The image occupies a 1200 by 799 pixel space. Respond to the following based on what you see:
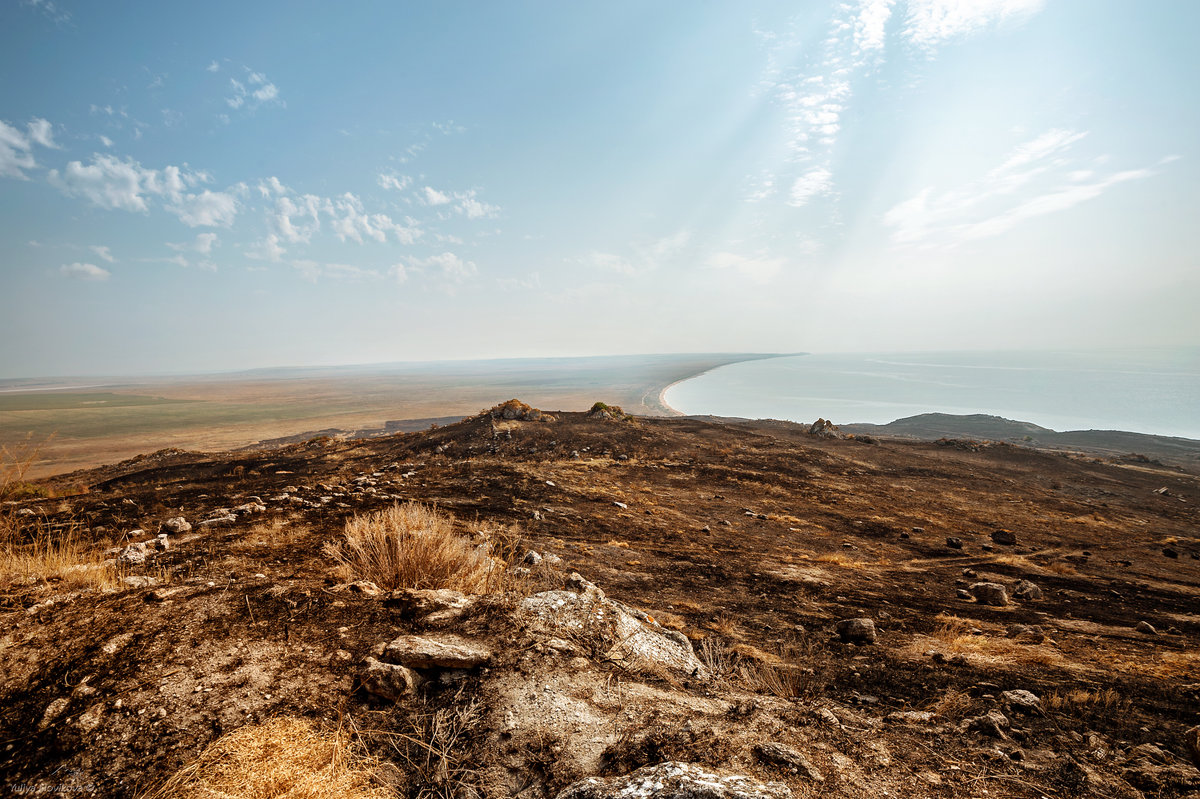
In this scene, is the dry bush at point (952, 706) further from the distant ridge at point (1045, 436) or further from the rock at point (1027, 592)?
the distant ridge at point (1045, 436)

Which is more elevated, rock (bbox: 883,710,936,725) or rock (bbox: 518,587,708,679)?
rock (bbox: 518,587,708,679)

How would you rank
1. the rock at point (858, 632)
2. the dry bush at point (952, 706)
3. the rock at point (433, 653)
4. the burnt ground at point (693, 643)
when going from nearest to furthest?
the burnt ground at point (693, 643) < the rock at point (433, 653) < the dry bush at point (952, 706) < the rock at point (858, 632)

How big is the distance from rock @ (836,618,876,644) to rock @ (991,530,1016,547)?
8.78 m

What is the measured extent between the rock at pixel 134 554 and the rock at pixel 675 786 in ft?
17.4

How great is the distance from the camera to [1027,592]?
22.9ft

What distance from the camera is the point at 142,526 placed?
6.43 m

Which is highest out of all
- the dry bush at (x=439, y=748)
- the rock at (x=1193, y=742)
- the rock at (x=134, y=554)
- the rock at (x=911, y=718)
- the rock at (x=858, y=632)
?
the rock at (x=134, y=554)

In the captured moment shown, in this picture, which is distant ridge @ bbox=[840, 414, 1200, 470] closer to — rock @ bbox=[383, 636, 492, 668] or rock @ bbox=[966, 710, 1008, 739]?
rock @ bbox=[966, 710, 1008, 739]

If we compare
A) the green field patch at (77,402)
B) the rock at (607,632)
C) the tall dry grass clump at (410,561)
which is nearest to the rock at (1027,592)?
the rock at (607,632)

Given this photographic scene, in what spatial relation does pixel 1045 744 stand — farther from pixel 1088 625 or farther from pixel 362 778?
pixel 1088 625

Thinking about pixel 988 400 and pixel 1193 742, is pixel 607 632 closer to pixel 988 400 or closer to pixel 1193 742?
pixel 1193 742

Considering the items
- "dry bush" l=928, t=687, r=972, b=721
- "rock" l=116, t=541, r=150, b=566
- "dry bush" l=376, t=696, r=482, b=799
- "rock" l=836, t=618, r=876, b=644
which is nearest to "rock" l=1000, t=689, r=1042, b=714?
"dry bush" l=928, t=687, r=972, b=721

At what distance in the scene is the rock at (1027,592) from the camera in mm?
6965

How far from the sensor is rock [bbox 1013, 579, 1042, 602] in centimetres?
696
